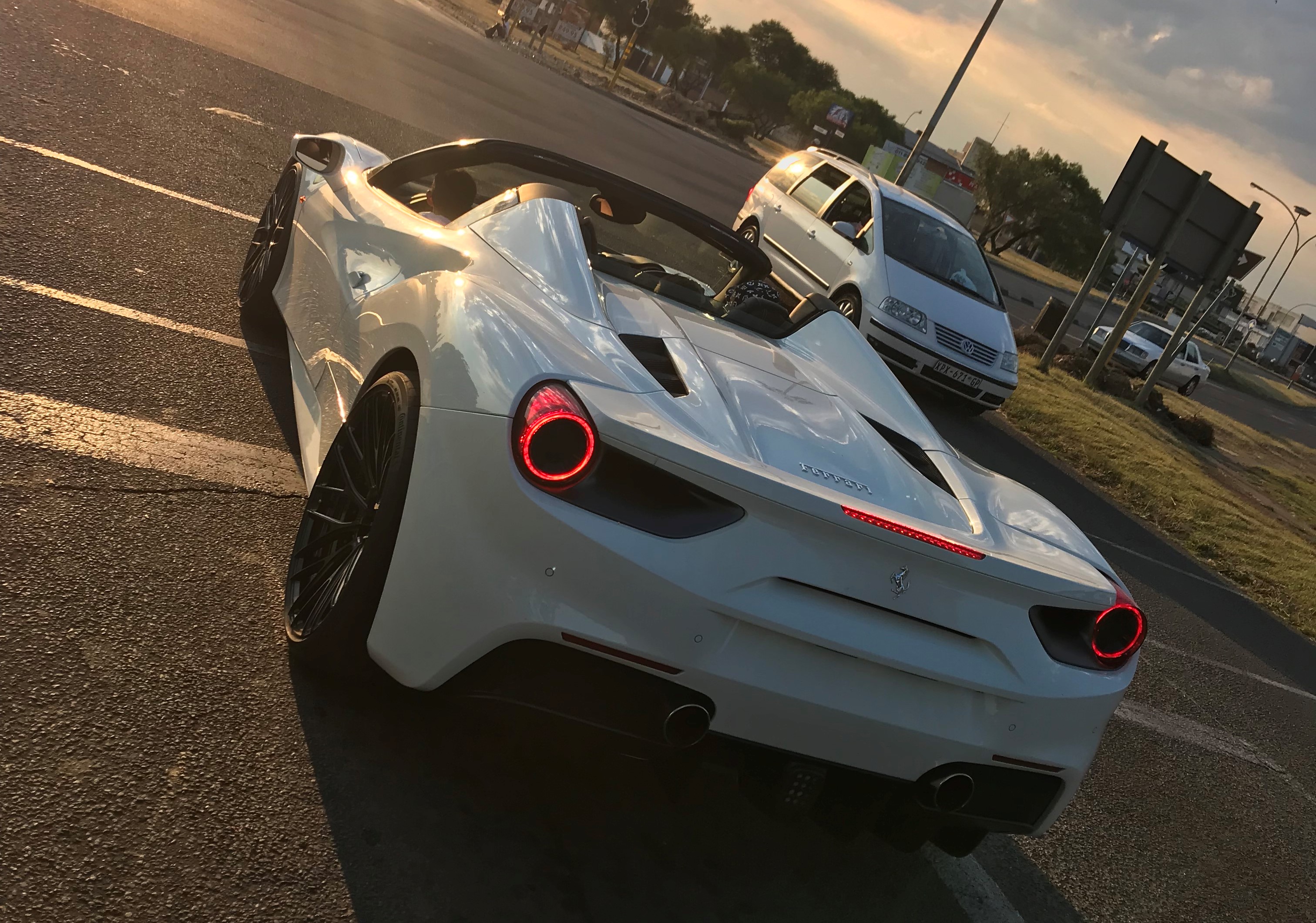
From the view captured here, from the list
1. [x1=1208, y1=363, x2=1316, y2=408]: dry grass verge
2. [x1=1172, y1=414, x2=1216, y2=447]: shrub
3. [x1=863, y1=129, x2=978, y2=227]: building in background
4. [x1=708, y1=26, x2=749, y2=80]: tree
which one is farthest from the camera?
[x1=708, y1=26, x2=749, y2=80]: tree

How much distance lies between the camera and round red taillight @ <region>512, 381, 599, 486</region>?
247 centimetres

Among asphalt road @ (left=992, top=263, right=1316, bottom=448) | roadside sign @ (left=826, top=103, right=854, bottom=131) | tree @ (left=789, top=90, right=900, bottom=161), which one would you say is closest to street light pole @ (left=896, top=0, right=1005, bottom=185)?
asphalt road @ (left=992, top=263, right=1316, bottom=448)

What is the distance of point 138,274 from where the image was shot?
5582 millimetres

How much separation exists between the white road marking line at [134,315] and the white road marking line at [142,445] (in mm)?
1091

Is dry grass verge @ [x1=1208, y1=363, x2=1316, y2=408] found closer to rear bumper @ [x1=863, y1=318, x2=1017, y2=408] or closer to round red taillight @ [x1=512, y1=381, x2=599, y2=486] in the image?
rear bumper @ [x1=863, y1=318, x2=1017, y2=408]

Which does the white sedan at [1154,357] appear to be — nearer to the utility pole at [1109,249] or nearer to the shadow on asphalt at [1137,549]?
the utility pole at [1109,249]

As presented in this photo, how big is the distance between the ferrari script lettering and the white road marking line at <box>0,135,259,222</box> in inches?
201

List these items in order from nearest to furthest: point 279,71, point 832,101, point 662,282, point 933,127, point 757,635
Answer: point 757,635 → point 662,282 → point 279,71 → point 933,127 → point 832,101

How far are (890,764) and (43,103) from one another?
25.0 ft

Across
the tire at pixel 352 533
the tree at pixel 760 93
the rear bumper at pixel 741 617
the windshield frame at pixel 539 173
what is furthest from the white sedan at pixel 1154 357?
the tree at pixel 760 93

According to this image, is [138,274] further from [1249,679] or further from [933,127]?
[933,127]

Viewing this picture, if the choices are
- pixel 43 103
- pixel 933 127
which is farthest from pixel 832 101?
pixel 43 103

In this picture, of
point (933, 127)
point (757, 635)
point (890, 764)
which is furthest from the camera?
point (933, 127)

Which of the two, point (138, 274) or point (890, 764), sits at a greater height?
point (890, 764)
